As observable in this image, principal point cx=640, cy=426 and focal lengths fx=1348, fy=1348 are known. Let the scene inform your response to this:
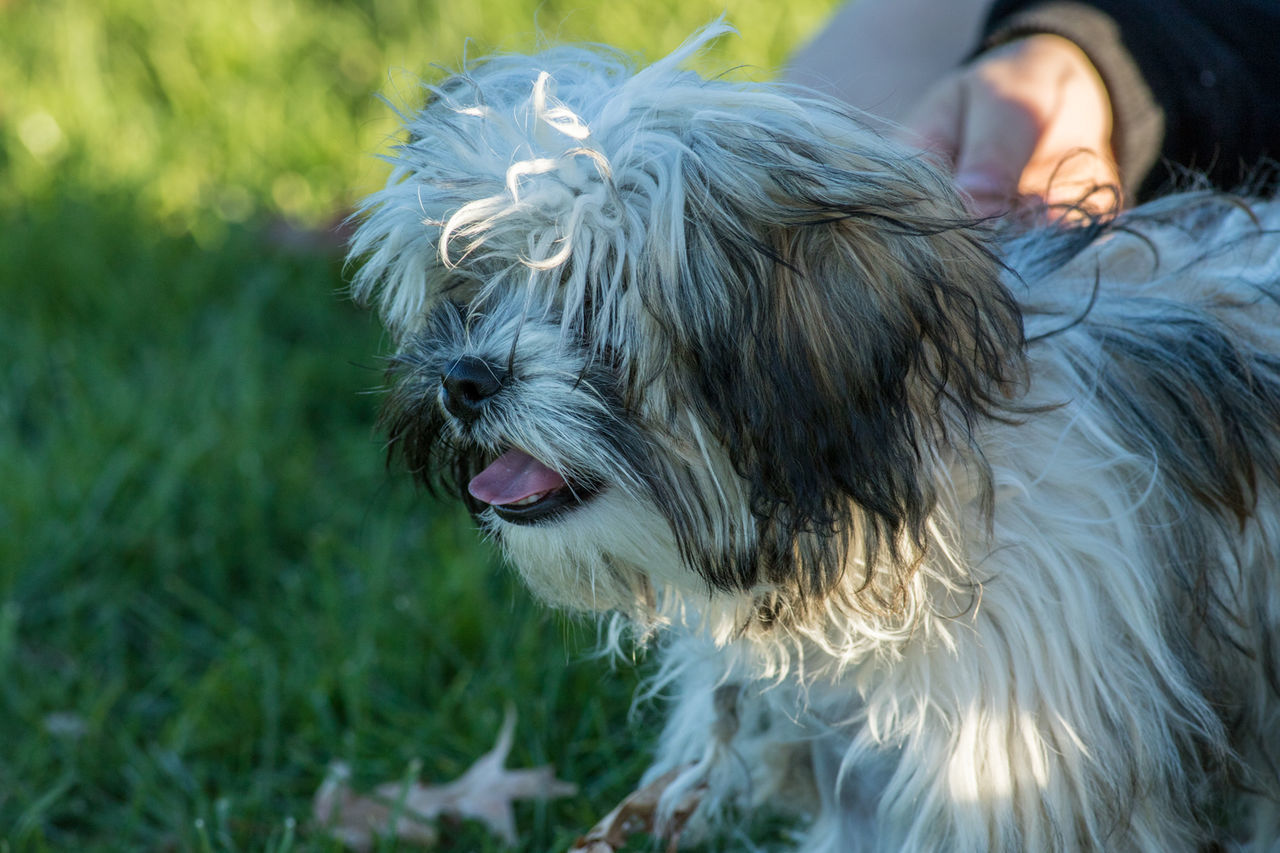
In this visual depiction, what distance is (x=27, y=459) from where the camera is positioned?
3.54 m

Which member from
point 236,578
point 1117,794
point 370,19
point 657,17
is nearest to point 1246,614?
point 1117,794

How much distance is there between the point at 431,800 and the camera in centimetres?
259

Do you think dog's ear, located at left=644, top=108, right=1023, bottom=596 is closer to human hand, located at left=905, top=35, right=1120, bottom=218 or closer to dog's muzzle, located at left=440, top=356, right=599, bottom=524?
dog's muzzle, located at left=440, top=356, right=599, bottom=524

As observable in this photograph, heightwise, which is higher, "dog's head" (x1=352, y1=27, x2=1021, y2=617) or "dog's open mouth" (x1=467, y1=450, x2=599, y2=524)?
"dog's head" (x1=352, y1=27, x2=1021, y2=617)

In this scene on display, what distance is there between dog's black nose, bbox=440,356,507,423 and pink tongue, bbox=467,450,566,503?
0.11 m

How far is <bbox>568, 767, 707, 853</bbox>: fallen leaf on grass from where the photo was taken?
7.77 feet

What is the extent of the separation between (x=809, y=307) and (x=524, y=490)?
1.60 feet

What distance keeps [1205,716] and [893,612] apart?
0.48 m

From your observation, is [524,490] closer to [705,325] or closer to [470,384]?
[470,384]

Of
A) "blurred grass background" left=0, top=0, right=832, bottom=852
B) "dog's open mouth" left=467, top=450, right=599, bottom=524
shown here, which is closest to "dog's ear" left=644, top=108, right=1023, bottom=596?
"dog's open mouth" left=467, top=450, right=599, bottom=524

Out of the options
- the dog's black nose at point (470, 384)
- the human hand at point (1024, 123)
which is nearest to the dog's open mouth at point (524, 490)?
the dog's black nose at point (470, 384)

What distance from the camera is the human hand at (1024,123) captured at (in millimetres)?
2588

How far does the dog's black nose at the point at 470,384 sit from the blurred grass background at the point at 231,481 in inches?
24.8

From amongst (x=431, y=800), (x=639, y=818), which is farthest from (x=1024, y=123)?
(x=431, y=800)
